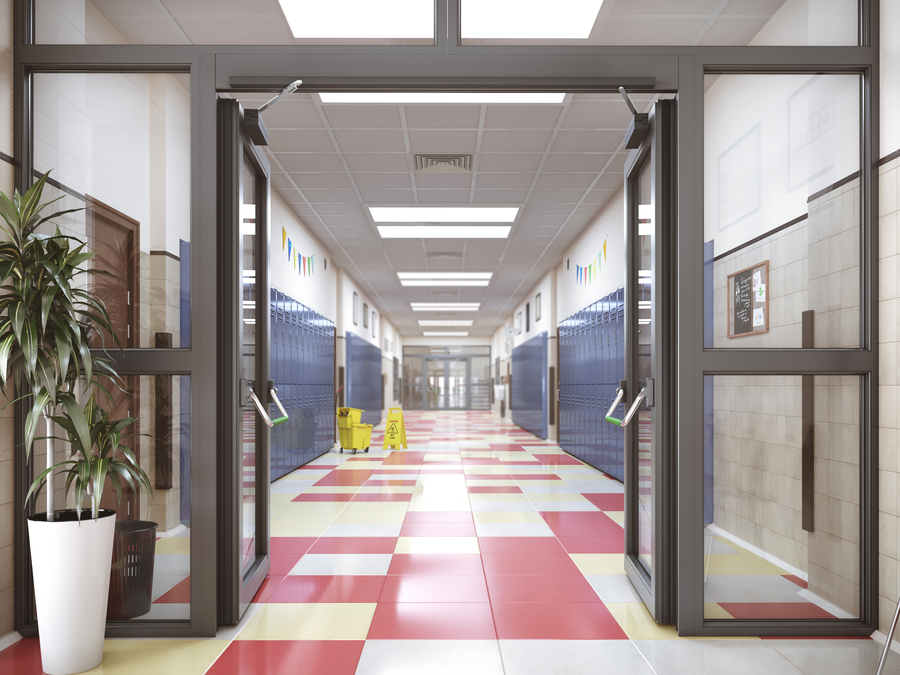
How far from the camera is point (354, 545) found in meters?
4.05

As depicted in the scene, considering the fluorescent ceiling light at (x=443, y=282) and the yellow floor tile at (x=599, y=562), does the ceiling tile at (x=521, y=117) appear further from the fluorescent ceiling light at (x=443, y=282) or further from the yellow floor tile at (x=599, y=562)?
the fluorescent ceiling light at (x=443, y=282)

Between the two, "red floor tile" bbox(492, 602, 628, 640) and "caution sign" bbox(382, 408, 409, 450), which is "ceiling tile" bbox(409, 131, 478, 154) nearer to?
"red floor tile" bbox(492, 602, 628, 640)

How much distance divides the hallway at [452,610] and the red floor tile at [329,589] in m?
0.01

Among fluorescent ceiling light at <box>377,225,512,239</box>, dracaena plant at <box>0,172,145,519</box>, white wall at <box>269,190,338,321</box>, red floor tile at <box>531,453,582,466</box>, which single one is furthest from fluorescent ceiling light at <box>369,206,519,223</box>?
dracaena plant at <box>0,172,145,519</box>

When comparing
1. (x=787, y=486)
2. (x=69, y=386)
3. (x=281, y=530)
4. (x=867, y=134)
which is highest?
(x=867, y=134)

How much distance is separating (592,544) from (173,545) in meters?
2.60

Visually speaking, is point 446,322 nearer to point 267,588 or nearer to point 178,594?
point 267,588

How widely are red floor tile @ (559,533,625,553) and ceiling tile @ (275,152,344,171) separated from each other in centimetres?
393

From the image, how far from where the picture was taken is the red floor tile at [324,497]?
5.61 metres

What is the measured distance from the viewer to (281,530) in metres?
4.45

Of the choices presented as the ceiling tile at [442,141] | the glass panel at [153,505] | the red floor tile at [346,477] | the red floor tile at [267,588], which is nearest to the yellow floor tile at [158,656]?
the glass panel at [153,505]

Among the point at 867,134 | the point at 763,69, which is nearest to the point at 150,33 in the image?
the point at 763,69

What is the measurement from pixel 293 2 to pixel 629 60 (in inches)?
58.5

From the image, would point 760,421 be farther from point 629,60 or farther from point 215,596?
point 215,596
